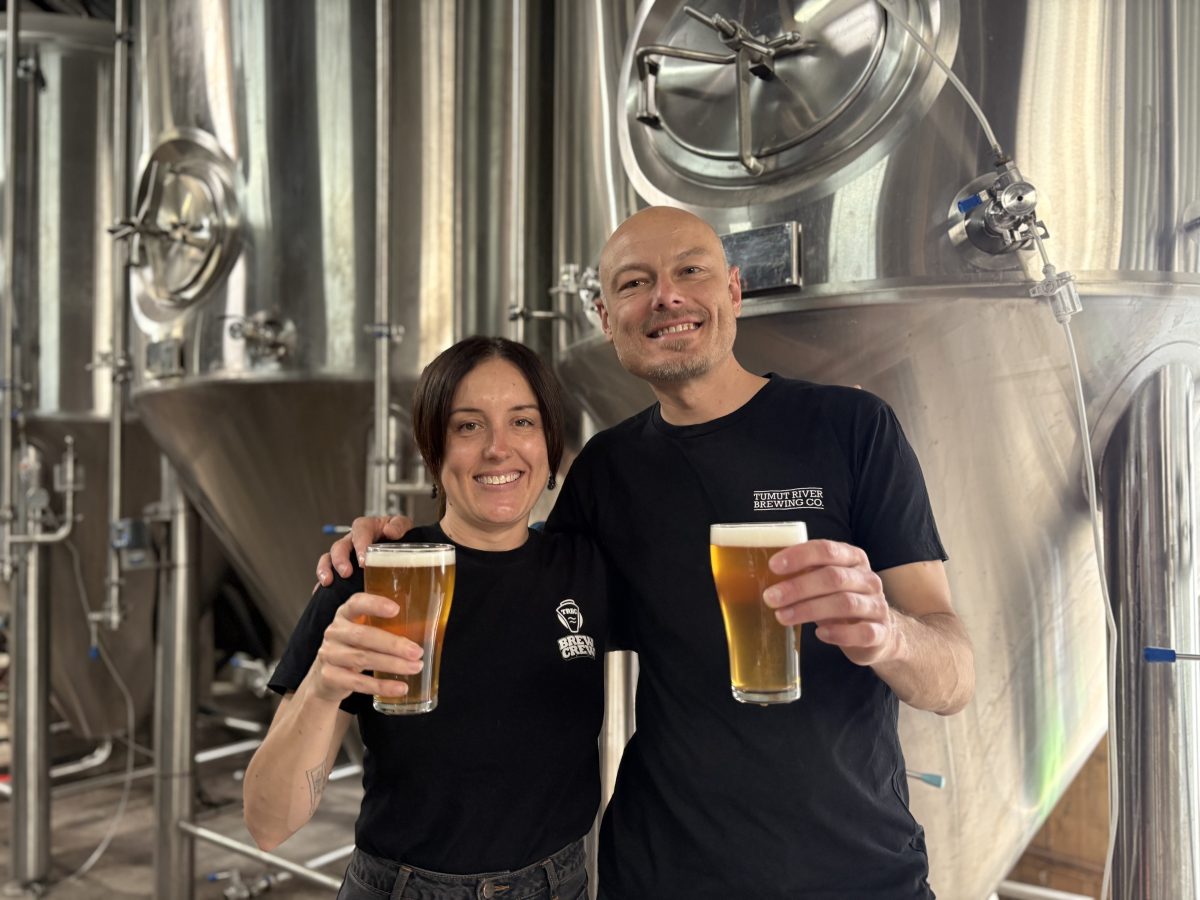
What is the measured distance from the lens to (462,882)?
1240mm

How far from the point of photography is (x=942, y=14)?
1.57 m

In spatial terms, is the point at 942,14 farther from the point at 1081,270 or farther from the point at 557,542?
the point at 557,542

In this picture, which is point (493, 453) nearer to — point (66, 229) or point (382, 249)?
point (382, 249)

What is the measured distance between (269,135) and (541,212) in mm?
920

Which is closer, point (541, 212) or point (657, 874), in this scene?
point (657, 874)

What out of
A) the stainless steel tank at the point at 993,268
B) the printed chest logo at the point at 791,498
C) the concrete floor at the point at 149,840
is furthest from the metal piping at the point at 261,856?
the printed chest logo at the point at 791,498

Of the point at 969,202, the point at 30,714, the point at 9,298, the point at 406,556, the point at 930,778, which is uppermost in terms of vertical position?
the point at 9,298

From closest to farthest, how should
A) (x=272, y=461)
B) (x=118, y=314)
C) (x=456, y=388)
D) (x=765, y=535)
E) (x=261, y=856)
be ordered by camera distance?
→ (x=765, y=535)
(x=456, y=388)
(x=272, y=461)
(x=261, y=856)
(x=118, y=314)

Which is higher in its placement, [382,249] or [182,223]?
[182,223]

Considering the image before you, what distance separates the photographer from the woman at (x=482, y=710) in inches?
49.0

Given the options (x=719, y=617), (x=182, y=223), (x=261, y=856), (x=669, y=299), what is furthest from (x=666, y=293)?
(x=261, y=856)

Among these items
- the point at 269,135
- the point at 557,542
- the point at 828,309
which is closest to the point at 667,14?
the point at 828,309

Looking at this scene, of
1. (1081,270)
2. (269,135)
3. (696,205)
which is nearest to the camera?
(1081,270)

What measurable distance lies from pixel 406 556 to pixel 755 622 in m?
0.39
